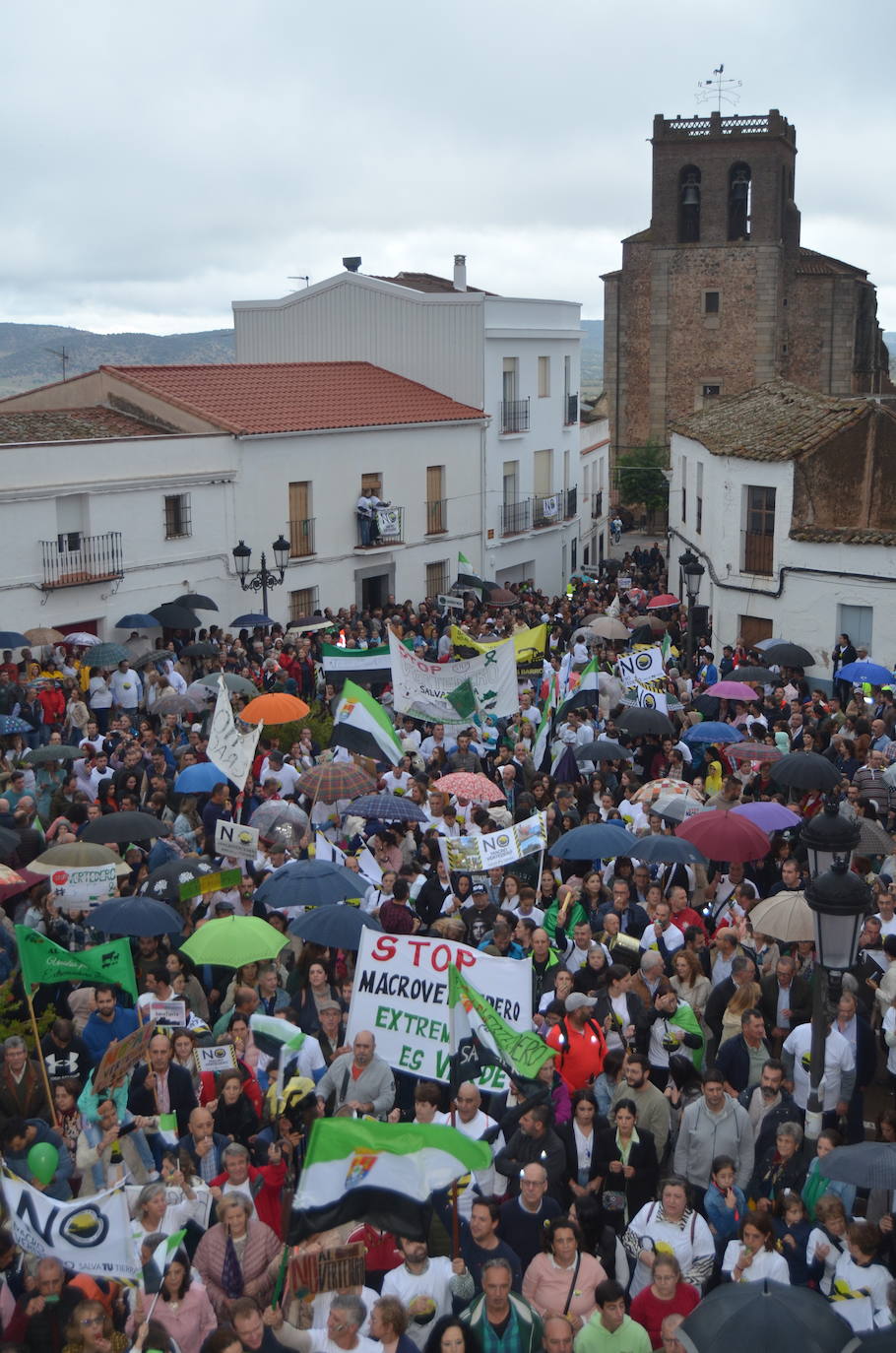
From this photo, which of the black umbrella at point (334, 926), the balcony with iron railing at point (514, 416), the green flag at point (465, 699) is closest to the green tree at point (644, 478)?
the balcony with iron railing at point (514, 416)

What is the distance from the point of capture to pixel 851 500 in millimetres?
27109

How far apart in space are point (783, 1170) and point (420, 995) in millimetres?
2163

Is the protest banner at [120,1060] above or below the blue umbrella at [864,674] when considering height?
below

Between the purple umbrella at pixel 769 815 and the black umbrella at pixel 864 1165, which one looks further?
the purple umbrella at pixel 769 815

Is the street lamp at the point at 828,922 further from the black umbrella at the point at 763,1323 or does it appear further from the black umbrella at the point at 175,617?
the black umbrella at the point at 175,617

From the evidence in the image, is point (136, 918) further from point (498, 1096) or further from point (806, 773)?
point (806, 773)

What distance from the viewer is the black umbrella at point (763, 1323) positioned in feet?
18.7

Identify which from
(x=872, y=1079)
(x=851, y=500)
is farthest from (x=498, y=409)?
(x=872, y=1079)

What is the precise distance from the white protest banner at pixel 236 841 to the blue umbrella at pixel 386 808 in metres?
1.24

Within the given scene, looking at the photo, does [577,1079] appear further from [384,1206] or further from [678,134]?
[678,134]

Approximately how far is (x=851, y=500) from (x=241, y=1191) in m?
21.8

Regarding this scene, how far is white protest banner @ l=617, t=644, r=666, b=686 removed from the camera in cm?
1819

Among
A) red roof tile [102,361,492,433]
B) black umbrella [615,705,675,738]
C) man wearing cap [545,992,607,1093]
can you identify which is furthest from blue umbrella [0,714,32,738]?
red roof tile [102,361,492,433]

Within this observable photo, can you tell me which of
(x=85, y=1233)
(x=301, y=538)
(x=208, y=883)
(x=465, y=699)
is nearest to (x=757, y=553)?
(x=301, y=538)
